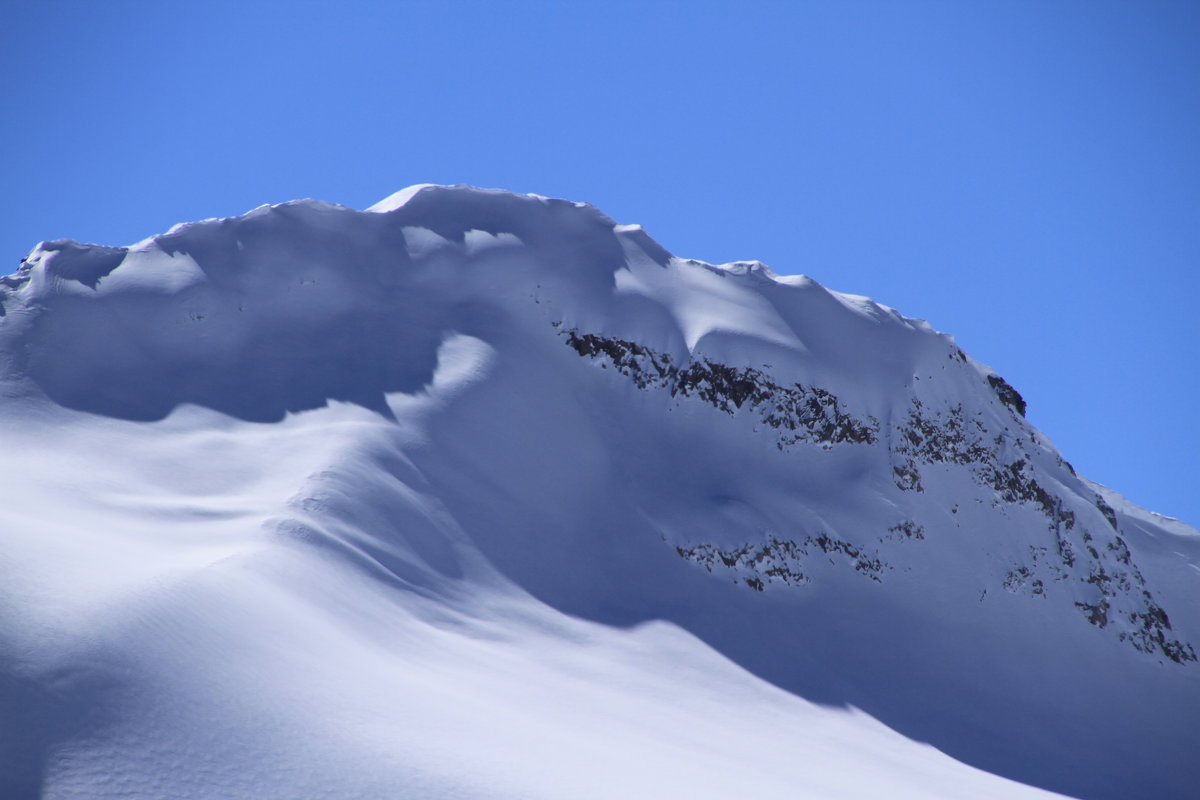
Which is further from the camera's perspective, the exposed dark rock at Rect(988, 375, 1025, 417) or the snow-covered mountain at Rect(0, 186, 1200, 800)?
the exposed dark rock at Rect(988, 375, 1025, 417)

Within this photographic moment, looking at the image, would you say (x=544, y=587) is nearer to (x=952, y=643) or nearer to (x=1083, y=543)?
(x=952, y=643)

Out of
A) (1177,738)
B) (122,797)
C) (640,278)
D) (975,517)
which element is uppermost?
(640,278)

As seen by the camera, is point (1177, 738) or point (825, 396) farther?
point (825, 396)

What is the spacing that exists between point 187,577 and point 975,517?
105 feet

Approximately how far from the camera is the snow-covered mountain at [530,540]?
14.1 meters

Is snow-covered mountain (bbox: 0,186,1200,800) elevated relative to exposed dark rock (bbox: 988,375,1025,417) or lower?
lower

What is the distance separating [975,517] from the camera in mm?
39344

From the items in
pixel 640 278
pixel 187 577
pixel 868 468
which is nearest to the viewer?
pixel 187 577

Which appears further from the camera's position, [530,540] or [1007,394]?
[1007,394]

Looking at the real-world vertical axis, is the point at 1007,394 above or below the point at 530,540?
above

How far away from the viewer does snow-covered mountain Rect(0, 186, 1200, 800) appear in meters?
14.1

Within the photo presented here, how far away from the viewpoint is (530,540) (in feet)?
96.6

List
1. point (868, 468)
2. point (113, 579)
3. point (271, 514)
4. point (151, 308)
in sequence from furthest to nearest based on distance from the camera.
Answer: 1. point (868, 468)
2. point (151, 308)
3. point (271, 514)
4. point (113, 579)

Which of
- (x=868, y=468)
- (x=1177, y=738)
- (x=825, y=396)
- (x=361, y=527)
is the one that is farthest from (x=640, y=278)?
(x=1177, y=738)
